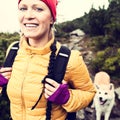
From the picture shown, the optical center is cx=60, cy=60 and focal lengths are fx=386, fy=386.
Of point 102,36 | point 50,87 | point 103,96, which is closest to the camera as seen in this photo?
point 50,87

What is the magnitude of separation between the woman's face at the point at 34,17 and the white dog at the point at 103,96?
4801mm

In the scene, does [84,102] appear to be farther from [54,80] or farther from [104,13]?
[104,13]

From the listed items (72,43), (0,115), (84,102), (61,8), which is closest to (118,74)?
(72,43)

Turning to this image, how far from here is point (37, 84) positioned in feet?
9.21

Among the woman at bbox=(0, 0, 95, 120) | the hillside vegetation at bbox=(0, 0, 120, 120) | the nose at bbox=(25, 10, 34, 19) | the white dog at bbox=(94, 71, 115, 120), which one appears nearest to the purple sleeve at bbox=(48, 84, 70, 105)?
the woman at bbox=(0, 0, 95, 120)

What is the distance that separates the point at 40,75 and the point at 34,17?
0.43 meters

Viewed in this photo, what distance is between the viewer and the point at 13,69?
2939 millimetres

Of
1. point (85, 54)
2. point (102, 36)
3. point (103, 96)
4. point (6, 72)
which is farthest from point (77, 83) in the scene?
point (102, 36)

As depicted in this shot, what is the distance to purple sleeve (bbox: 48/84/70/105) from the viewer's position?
2723mm

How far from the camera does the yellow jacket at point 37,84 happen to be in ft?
9.27

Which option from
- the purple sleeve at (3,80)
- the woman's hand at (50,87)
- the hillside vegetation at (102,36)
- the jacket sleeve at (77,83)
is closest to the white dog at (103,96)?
the hillside vegetation at (102,36)

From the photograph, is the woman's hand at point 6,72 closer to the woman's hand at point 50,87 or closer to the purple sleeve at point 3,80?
the purple sleeve at point 3,80

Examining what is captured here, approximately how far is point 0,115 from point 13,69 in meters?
4.42

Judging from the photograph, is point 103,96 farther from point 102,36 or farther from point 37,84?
point 102,36
